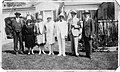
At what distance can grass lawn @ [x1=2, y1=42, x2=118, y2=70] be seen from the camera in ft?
19.0

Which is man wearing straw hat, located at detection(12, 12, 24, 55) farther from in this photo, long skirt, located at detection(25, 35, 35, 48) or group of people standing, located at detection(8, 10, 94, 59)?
long skirt, located at detection(25, 35, 35, 48)

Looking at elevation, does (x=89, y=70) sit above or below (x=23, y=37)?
below

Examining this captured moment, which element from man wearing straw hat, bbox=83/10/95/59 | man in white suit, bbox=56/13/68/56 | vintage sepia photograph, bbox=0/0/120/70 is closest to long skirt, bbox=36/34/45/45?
vintage sepia photograph, bbox=0/0/120/70

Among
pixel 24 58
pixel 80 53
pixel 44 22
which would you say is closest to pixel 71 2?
pixel 44 22

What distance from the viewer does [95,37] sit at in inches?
231

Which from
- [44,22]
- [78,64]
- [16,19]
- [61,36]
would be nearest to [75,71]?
[78,64]

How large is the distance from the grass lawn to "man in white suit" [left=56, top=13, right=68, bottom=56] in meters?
0.09

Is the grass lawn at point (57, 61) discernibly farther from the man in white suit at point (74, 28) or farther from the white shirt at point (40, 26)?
the white shirt at point (40, 26)

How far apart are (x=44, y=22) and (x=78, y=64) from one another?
3.59 ft

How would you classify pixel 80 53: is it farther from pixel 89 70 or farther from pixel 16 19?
pixel 16 19

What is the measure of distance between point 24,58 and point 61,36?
889 millimetres

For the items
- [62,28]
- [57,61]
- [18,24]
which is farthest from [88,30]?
[18,24]

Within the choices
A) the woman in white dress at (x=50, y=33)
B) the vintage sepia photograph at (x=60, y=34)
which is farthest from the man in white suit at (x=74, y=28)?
the woman in white dress at (x=50, y=33)

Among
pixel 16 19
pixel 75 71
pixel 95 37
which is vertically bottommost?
pixel 75 71
